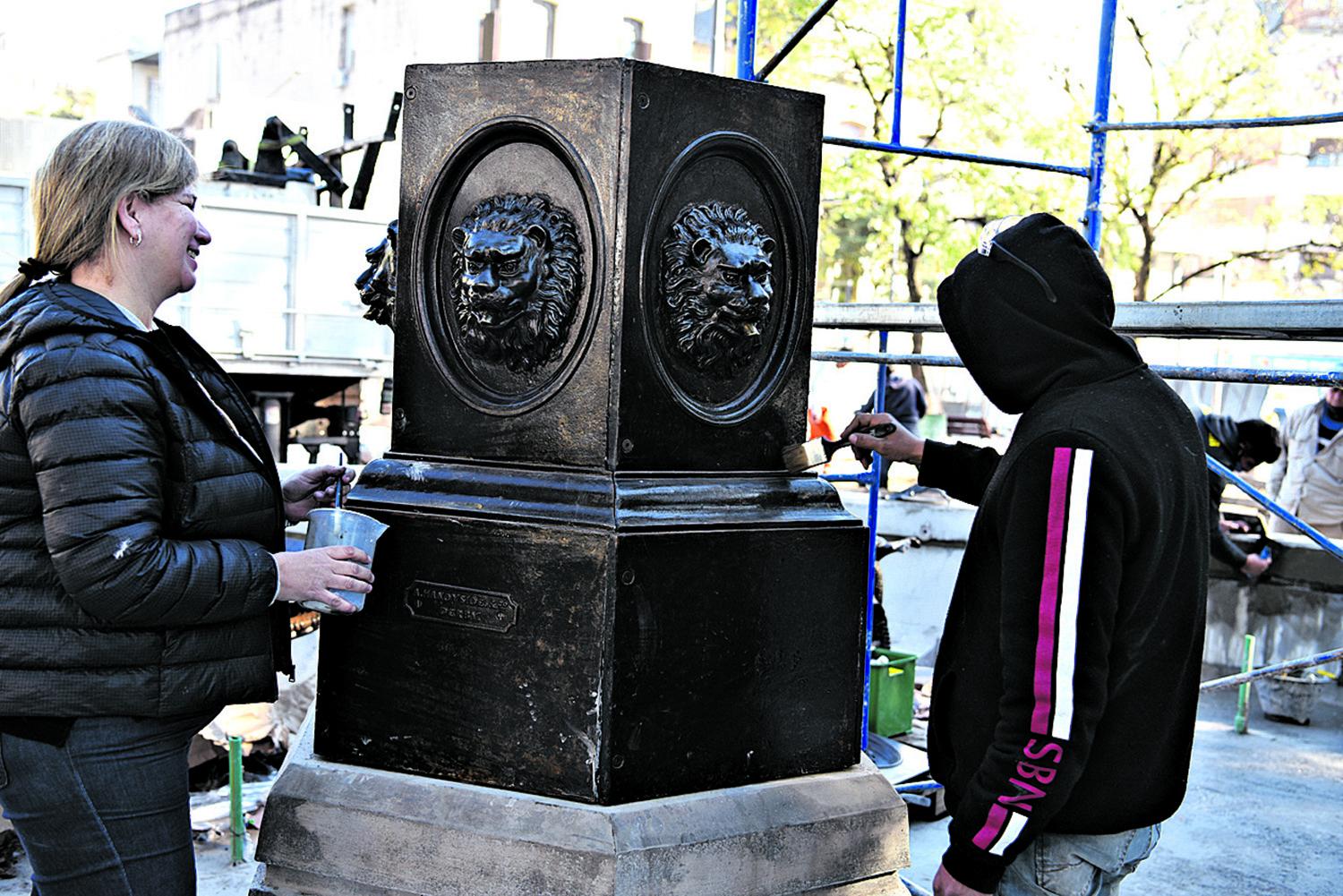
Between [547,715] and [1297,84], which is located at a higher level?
[1297,84]

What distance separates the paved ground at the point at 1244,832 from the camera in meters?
4.10

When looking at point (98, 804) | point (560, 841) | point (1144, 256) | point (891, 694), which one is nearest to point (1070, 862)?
point (560, 841)

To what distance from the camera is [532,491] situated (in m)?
2.24

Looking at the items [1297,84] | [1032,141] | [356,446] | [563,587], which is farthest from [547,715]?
[1297,84]

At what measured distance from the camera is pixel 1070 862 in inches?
81.3

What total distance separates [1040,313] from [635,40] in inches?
1138

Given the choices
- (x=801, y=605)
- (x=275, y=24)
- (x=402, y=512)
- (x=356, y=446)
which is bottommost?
(x=356, y=446)

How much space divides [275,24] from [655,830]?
1228 inches

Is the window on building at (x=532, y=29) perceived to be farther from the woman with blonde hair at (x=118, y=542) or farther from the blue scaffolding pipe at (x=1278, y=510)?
the woman with blonde hair at (x=118, y=542)

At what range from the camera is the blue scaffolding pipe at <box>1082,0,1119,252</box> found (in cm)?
434

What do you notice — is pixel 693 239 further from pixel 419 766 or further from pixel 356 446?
pixel 356 446

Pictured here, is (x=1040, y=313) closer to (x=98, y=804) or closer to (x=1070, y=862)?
(x=1070, y=862)

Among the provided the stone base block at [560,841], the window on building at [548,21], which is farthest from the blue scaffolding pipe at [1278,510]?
the window on building at [548,21]

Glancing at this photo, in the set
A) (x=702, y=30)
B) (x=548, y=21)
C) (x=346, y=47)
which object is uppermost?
(x=702, y=30)
